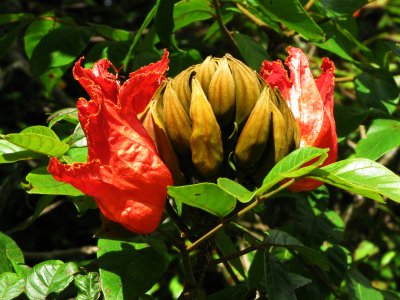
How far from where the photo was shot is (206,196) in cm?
118

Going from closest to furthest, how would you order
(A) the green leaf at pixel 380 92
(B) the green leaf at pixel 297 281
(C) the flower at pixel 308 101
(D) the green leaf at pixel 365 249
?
1. (C) the flower at pixel 308 101
2. (B) the green leaf at pixel 297 281
3. (A) the green leaf at pixel 380 92
4. (D) the green leaf at pixel 365 249

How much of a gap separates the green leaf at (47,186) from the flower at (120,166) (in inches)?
3.2

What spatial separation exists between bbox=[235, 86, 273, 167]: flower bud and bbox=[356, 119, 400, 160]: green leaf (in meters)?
0.66

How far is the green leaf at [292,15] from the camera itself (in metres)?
1.72

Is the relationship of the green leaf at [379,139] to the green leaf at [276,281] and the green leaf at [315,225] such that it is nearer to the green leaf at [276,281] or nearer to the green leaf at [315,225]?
the green leaf at [315,225]

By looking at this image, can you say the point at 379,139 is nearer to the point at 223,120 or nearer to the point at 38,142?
the point at 223,120

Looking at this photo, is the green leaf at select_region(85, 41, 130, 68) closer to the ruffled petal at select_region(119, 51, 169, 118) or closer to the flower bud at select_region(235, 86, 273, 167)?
the ruffled petal at select_region(119, 51, 169, 118)

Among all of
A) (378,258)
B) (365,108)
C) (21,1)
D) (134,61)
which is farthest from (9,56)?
(378,258)

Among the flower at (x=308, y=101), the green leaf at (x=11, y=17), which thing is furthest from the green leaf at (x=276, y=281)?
the green leaf at (x=11, y=17)

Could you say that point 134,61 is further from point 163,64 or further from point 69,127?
point 163,64

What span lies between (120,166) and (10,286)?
36 cm

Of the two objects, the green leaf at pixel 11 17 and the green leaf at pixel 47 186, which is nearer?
the green leaf at pixel 47 186

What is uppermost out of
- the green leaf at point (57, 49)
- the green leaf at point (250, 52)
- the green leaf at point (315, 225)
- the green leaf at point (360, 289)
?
the green leaf at point (250, 52)

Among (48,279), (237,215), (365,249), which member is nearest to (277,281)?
(237,215)
